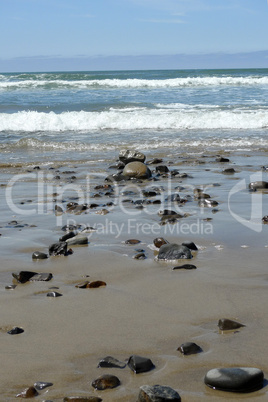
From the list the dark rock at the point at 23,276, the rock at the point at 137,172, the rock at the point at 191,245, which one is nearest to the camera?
the dark rock at the point at 23,276

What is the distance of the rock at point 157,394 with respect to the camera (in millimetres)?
1883

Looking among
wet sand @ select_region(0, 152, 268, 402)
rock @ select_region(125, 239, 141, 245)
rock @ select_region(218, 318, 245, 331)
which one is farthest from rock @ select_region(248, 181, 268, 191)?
rock @ select_region(218, 318, 245, 331)

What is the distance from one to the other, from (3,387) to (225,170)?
6209 mm

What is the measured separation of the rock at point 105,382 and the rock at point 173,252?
5.56 ft

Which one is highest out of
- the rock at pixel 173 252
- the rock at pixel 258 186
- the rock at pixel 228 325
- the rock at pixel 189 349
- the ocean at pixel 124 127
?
the ocean at pixel 124 127

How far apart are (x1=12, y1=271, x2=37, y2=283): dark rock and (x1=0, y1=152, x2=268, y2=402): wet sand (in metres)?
0.06

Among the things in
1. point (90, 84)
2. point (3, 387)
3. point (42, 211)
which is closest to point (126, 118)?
point (42, 211)

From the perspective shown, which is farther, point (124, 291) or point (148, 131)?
point (148, 131)

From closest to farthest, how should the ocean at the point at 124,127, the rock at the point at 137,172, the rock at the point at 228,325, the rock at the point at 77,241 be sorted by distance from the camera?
the rock at the point at 228,325
the rock at the point at 77,241
the rock at the point at 137,172
the ocean at the point at 124,127

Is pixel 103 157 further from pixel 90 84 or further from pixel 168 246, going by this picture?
pixel 90 84

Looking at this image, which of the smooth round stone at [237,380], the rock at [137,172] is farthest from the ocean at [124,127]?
the smooth round stone at [237,380]

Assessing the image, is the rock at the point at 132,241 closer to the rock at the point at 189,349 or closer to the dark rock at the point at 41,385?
the rock at the point at 189,349

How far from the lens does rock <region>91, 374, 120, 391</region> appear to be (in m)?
2.07

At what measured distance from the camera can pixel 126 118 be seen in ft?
52.5
